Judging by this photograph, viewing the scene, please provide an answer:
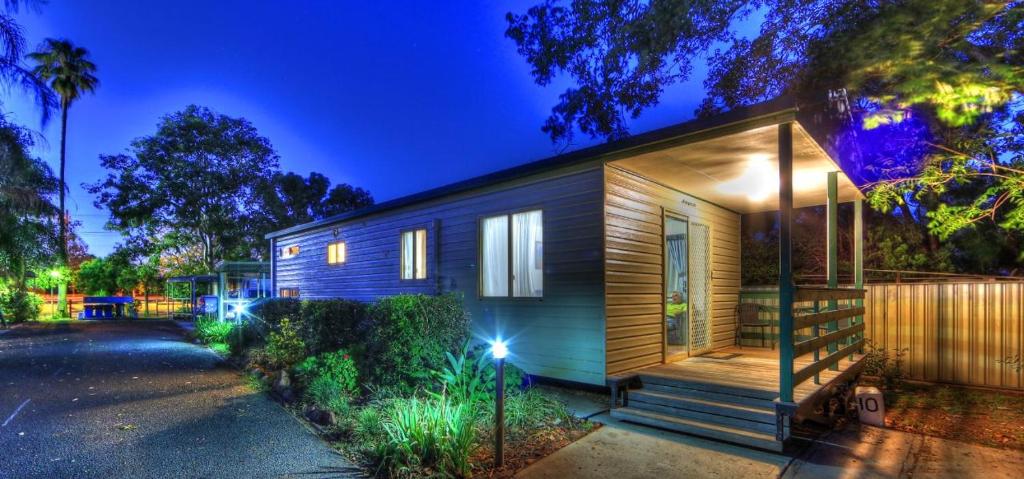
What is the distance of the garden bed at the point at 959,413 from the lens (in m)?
4.63

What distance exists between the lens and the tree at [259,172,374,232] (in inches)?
877

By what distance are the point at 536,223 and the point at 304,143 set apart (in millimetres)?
88127

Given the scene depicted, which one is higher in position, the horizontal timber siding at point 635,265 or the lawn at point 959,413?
the horizontal timber siding at point 635,265

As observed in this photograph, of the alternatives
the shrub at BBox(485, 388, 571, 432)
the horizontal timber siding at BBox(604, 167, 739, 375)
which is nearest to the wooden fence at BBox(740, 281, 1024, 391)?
the horizontal timber siding at BBox(604, 167, 739, 375)

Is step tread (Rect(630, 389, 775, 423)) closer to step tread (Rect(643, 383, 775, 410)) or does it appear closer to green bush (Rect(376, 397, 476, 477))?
step tread (Rect(643, 383, 775, 410))

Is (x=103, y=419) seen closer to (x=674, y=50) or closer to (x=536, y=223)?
(x=536, y=223)

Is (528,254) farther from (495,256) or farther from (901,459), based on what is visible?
(901,459)

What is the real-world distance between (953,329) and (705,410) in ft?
15.6

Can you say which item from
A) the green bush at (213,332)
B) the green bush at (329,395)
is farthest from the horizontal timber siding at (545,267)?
the green bush at (213,332)

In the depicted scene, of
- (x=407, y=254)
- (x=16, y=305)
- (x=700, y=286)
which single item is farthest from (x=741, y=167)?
(x=16, y=305)

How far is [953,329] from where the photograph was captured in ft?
21.8

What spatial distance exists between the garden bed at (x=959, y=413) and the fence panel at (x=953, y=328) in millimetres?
252

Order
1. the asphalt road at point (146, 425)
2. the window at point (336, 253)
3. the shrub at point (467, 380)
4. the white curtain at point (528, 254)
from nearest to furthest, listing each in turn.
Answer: the asphalt road at point (146, 425) → the shrub at point (467, 380) → the white curtain at point (528, 254) → the window at point (336, 253)

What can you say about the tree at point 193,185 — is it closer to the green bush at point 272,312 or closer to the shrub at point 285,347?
the green bush at point 272,312
